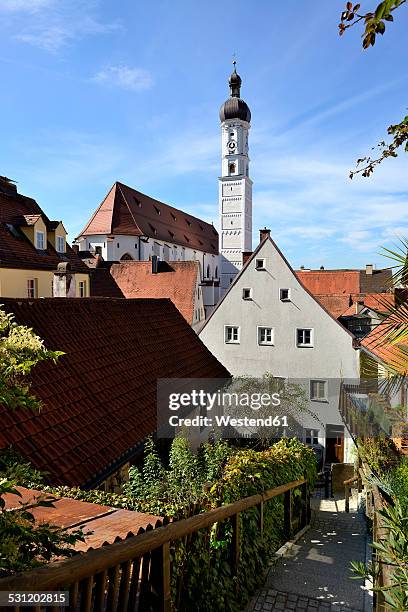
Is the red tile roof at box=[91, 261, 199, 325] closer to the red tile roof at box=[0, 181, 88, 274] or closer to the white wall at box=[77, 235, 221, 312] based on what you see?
the red tile roof at box=[0, 181, 88, 274]

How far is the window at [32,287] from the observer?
66.7 ft

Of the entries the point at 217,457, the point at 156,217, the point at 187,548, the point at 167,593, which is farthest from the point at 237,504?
the point at 156,217

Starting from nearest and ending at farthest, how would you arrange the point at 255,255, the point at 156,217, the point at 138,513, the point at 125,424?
the point at 138,513, the point at 125,424, the point at 255,255, the point at 156,217

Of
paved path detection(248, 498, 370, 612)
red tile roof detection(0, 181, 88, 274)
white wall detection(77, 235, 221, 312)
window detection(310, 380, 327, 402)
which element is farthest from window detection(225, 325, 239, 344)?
white wall detection(77, 235, 221, 312)

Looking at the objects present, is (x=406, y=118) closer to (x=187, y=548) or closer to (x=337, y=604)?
(x=187, y=548)

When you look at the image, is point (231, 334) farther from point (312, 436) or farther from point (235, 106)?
point (235, 106)

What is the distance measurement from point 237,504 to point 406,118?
3616 millimetres

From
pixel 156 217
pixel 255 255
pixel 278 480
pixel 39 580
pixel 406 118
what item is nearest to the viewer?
pixel 39 580

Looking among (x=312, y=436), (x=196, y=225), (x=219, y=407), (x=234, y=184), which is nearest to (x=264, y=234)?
(x=312, y=436)

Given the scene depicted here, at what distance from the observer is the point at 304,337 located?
1931 centimetres

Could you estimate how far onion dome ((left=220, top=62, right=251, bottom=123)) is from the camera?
2534 inches

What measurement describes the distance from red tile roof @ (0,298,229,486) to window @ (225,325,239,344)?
27.0ft

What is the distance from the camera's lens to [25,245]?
68.6ft

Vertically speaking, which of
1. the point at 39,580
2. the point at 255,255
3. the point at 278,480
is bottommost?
the point at 278,480
